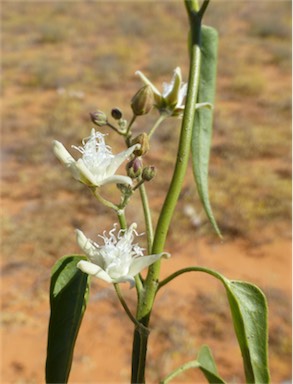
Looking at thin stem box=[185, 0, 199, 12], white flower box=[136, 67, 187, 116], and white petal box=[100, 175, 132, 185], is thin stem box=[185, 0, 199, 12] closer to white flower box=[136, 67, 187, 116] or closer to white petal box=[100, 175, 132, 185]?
white flower box=[136, 67, 187, 116]

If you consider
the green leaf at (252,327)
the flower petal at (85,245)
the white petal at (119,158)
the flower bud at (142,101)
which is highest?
the flower bud at (142,101)

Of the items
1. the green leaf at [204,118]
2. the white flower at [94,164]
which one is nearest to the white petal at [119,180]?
the white flower at [94,164]

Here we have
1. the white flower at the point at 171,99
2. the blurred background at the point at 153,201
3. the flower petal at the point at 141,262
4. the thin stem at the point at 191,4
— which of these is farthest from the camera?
the blurred background at the point at 153,201

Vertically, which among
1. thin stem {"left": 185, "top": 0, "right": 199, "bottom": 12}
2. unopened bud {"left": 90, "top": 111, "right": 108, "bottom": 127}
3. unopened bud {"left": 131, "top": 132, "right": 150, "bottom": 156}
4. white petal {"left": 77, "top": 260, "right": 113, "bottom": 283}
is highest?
thin stem {"left": 185, "top": 0, "right": 199, "bottom": 12}

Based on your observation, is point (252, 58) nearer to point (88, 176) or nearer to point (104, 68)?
point (104, 68)

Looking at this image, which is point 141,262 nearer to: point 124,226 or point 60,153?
point 124,226

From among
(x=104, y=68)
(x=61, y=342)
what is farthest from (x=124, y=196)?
(x=104, y=68)

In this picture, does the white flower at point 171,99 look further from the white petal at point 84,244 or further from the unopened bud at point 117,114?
the white petal at point 84,244

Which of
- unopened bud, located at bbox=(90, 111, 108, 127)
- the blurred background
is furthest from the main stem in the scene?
the blurred background
